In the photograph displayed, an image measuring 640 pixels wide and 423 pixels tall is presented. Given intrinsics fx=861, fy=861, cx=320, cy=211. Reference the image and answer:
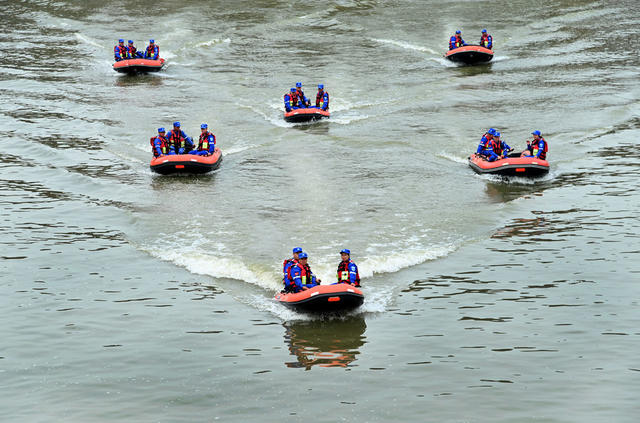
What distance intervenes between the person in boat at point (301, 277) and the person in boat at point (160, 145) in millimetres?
11482

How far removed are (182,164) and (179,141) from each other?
1497mm

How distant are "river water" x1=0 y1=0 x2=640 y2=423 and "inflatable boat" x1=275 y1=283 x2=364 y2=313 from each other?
0.33m

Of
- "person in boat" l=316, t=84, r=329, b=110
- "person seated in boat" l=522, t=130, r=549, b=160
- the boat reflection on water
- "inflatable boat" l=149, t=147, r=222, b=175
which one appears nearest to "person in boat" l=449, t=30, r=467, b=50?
"person in boat" l=316, t=84, r=329, b=110

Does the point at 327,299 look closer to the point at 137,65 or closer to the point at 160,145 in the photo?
the point at 160,145

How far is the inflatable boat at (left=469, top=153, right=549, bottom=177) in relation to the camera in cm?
2572

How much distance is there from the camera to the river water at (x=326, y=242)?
539 inches

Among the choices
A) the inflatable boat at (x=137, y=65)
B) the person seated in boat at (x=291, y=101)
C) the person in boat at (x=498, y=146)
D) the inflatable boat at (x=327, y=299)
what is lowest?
the inflatable boat at (x=327, y=299)

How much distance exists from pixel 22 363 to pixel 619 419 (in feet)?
31.7

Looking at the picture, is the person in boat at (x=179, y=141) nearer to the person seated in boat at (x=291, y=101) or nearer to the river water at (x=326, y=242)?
the river water at (x=326, y=242)

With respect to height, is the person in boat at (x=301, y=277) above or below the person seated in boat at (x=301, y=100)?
below

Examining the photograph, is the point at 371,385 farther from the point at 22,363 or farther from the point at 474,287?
the point at 22,363

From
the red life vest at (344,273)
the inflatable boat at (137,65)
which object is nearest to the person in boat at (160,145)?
the red life vest at (344,273)

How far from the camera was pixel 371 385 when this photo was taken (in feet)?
45.1

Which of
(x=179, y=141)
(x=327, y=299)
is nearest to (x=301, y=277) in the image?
(x=327, y=299)
